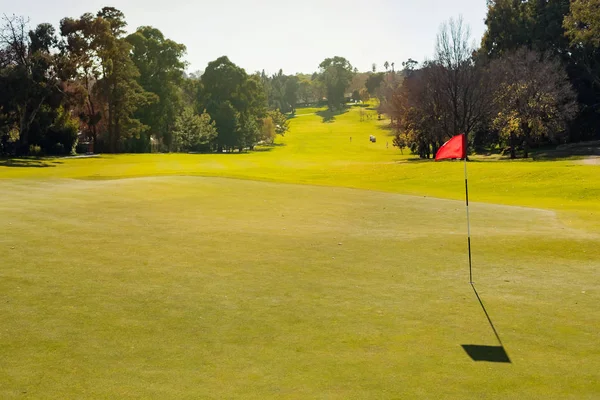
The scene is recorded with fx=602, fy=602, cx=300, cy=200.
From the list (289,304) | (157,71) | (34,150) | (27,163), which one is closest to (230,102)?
(157,71)

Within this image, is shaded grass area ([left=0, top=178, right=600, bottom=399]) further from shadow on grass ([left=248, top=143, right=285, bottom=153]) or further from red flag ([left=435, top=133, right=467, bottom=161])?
shadow on grass ([left=248, top=143, right=285, bottom=153])

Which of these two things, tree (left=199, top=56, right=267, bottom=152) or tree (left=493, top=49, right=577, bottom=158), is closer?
tree (left=493, top=49, right=577, bottom=158)

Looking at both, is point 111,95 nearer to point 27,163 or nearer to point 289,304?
point 27,163

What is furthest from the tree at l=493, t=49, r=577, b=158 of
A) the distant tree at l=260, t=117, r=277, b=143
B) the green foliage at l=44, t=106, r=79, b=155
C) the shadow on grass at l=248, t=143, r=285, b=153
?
the distant tree at l=260, t=117, r=277, b=143

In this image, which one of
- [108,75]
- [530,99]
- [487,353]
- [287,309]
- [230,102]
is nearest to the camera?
[487,353]

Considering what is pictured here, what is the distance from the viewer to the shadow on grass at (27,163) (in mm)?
56153

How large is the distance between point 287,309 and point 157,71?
97231 millimetres

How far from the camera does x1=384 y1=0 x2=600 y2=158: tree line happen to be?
207 ft

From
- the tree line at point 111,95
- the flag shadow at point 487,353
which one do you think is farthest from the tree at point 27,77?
the flag shadow at point 487,353

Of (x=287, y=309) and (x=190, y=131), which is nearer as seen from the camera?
(x=287, y=309)

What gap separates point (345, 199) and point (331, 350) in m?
19.5

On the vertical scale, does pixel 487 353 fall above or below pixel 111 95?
below

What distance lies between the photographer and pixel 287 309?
9703 mm

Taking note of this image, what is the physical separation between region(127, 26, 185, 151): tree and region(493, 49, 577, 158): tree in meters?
55.6
